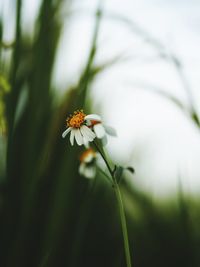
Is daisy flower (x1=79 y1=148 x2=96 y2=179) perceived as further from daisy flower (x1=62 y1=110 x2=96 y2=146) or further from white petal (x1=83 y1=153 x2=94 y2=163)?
daisy flower (x1=62 y1=110 x2=96 y2=146)

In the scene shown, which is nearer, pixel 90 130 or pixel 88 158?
pixel 90 130

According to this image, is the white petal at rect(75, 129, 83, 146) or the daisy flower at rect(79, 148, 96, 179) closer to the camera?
the white petal at rect(75, 129, 83, 146)

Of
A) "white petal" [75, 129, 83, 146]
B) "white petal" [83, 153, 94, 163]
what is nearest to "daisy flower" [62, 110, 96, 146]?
"white petal" [75, 129, 83, 146]

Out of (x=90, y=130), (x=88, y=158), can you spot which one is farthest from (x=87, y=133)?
(x=88, y=158)

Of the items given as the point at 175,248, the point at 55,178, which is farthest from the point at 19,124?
the point at 175,248

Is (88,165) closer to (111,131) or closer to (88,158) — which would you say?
(88,158)

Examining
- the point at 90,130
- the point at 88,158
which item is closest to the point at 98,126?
the point at 90,130

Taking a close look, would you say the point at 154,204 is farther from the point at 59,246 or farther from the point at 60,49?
the point at 60,49

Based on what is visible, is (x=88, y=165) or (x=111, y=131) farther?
(x=88, y=165)

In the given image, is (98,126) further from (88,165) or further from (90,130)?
(88,165)
